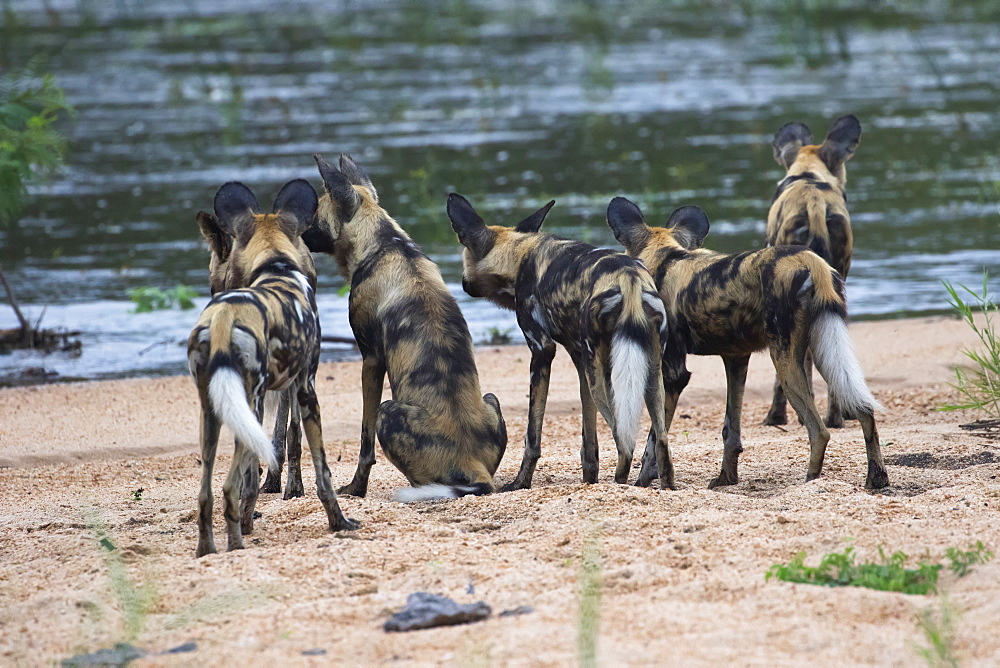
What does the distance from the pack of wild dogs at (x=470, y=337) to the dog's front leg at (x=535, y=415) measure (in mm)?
10

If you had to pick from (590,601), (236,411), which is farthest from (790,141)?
(590,601)

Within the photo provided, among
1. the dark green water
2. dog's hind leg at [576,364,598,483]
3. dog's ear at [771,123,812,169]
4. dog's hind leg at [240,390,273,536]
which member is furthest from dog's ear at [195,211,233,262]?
dog's ear at [771,123,812,169]

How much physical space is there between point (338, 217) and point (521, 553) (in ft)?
7.61

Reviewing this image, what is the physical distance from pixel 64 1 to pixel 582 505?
94.5 feet

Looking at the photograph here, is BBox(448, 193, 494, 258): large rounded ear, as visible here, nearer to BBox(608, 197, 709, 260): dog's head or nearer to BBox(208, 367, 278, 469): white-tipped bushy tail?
BBox(608, 197, 709, 260): dog's head

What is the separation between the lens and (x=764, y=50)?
912 inches

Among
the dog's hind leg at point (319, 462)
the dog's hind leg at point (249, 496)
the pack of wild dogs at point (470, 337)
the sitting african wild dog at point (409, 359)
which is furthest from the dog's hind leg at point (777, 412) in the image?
the dog's hind leg at point (249, 496)

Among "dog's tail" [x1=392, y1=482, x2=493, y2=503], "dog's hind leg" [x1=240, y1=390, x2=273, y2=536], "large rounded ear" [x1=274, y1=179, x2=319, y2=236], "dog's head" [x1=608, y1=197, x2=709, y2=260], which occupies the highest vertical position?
"large rounded ear" [x1=274, y1=179, x2=319, y2=236]

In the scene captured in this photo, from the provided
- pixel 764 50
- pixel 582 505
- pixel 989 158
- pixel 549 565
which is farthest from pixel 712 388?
pixel 764 50

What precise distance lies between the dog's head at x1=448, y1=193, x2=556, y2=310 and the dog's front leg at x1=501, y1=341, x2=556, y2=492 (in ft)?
1.36

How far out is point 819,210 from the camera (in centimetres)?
668

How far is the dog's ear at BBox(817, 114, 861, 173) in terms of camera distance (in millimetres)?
7191

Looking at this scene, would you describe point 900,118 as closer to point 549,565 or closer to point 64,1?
point 549,565

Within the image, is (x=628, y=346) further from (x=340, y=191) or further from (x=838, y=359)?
(x=340, y=191)
